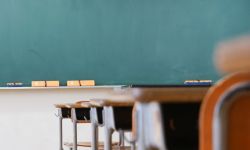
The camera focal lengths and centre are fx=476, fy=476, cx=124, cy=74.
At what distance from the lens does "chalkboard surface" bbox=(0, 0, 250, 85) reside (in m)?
5.75

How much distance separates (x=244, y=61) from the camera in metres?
0.68

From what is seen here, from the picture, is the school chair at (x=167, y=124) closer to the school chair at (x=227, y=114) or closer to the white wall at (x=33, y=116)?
the school chair at (x=227, y=114)

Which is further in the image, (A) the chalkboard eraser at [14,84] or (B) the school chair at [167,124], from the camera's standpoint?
(A) the chalkboard eraser at [14,84]

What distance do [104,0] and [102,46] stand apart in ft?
1.89

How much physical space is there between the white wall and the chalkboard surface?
23 centimetres

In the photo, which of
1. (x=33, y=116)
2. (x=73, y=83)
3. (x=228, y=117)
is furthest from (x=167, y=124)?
(x=33, y=116)

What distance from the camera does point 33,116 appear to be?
5.93 m

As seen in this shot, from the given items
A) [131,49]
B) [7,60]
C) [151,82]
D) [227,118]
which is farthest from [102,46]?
[227,118]

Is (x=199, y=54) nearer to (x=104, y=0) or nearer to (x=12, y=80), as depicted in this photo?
(x=104, y=0)

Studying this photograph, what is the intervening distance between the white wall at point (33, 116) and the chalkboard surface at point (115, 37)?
0.74 ft

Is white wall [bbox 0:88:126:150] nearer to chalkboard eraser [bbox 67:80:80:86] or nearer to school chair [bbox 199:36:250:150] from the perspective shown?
chalkboard eraser [bbox 67:80:80:86]

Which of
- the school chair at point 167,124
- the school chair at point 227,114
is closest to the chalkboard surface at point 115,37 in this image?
the school chair at point 167,124

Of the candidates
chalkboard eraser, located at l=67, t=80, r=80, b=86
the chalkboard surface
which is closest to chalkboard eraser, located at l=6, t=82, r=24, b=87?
the chalkboard surface

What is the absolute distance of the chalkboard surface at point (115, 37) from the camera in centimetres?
575
